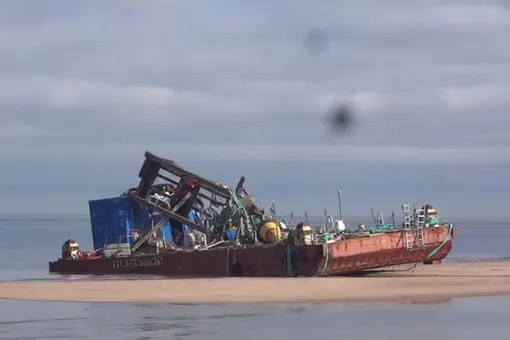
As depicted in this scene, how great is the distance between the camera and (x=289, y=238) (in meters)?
42.8

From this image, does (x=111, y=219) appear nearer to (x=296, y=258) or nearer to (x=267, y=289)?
(x=296, y=258)

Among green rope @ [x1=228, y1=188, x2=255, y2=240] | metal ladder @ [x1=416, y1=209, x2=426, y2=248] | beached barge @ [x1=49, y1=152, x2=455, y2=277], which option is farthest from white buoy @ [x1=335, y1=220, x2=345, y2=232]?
green rope @ [x1=228, y1=188, x2=255, y2=240]

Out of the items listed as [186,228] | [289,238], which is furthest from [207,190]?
[289,238]

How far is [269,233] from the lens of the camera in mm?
44906

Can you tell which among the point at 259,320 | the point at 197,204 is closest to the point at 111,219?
the point at 197,204

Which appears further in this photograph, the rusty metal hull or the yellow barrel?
the yellow barrel

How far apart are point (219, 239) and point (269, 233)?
286cm

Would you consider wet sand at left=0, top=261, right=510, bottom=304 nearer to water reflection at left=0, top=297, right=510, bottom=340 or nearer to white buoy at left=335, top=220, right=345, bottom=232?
water reflection at left=0, top=297, right=510, bottom=340

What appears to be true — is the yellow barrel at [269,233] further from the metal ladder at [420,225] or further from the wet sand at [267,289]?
the metal ladder at [420,225]

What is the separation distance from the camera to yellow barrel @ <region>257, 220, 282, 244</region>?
Result: 44.8 metres

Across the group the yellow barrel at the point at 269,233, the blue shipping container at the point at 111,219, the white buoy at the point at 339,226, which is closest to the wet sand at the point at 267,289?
the white buoy at the point at 339,226

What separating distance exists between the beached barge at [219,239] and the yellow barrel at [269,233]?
0.04 m

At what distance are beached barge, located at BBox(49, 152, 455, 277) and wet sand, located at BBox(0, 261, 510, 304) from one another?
954 mm

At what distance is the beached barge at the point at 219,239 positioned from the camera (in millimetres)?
42750
